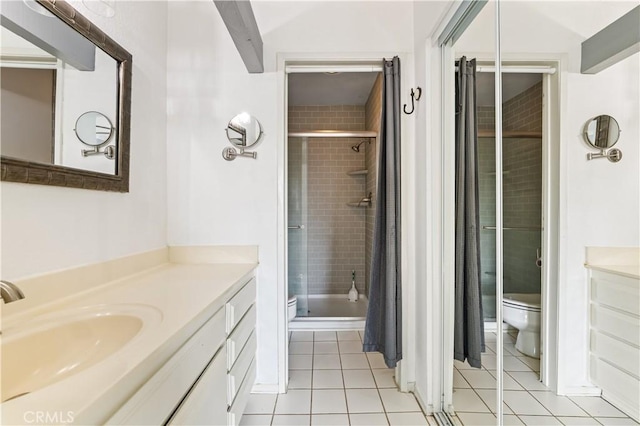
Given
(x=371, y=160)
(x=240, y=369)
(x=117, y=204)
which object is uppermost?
(x=371, y=160)

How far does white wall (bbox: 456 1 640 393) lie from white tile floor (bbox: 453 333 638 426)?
0.23ft

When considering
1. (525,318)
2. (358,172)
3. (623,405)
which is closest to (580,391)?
(623,405)

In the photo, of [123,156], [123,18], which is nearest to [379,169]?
[123,156]

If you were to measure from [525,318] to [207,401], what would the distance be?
1.22 m

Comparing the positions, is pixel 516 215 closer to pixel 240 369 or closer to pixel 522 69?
pixel 522 69

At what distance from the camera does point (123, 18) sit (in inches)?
58.5

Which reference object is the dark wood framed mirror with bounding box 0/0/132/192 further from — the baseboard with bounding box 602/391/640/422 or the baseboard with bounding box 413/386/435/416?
the baseboard with bounding box 413/386/435/416

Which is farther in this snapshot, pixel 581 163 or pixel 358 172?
pixel 358 172

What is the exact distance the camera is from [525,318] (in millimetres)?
1119

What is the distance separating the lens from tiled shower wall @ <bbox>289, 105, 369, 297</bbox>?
152 inches

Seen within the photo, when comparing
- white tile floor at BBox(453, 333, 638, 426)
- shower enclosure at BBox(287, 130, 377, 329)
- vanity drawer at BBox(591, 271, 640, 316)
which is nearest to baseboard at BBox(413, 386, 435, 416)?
white tile floor at BBox(453, 333, 638, 426)

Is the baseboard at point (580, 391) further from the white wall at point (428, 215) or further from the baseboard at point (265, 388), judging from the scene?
the baseboard at point (265, 388)

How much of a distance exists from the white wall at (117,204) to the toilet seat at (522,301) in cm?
176

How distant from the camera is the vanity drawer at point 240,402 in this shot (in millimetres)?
1285
